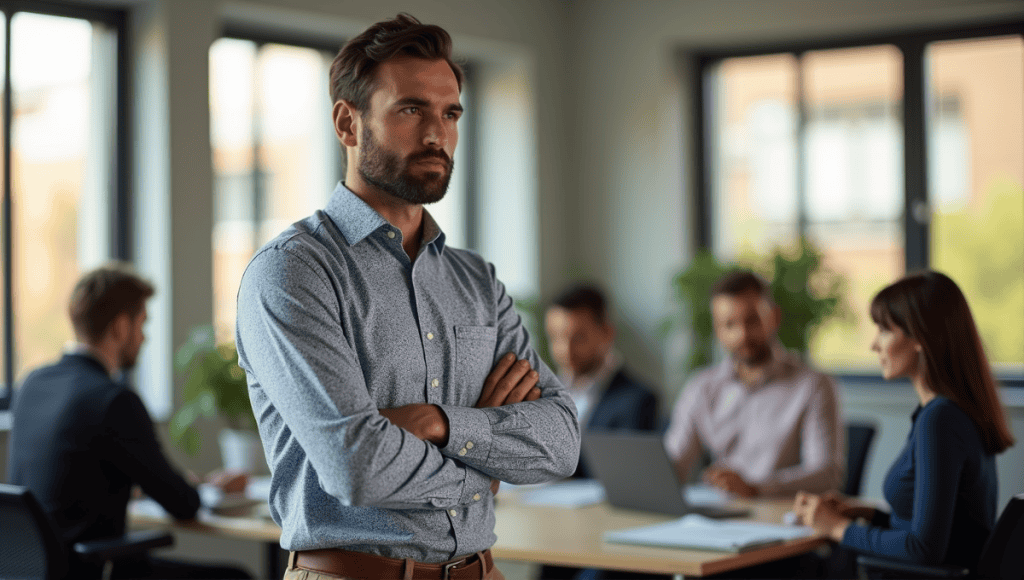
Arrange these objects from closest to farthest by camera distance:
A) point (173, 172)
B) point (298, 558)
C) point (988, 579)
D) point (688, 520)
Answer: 1. point (298, 558)
2. point (988, 579)
3. point (688, 520)
4. point (173, 172)

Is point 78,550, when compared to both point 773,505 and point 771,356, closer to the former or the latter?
point 773,505

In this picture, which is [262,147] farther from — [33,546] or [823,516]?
[823,516]

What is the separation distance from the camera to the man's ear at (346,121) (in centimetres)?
192

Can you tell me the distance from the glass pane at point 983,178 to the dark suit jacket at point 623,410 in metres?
2.24

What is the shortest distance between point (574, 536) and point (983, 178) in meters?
3.74

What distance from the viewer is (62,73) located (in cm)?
452

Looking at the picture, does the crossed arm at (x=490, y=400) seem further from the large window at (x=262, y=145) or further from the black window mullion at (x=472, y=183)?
the black window mullion at (x=472, y=183)

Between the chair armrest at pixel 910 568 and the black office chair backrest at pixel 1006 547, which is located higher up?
the black office chair backrest at pixel 1006 547

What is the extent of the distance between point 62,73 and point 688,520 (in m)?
3.25

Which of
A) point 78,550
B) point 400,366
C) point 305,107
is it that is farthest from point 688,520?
point 305,107

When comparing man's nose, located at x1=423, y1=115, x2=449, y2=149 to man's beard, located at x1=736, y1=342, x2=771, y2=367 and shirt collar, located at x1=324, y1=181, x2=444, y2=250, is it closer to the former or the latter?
shirt collar, located at x1=324, y1=181, x2=444, y2=250

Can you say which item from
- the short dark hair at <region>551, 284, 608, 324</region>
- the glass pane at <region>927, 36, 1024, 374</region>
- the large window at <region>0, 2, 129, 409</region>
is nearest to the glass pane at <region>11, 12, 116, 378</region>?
the large window at <region>0, 2, 129, 409</region>

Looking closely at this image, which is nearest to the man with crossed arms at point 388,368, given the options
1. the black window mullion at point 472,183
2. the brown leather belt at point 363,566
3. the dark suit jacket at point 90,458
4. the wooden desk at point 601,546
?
the brown leather belt at point 363,566

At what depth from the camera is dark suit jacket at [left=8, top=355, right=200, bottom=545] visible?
Answer: 3.05 m
